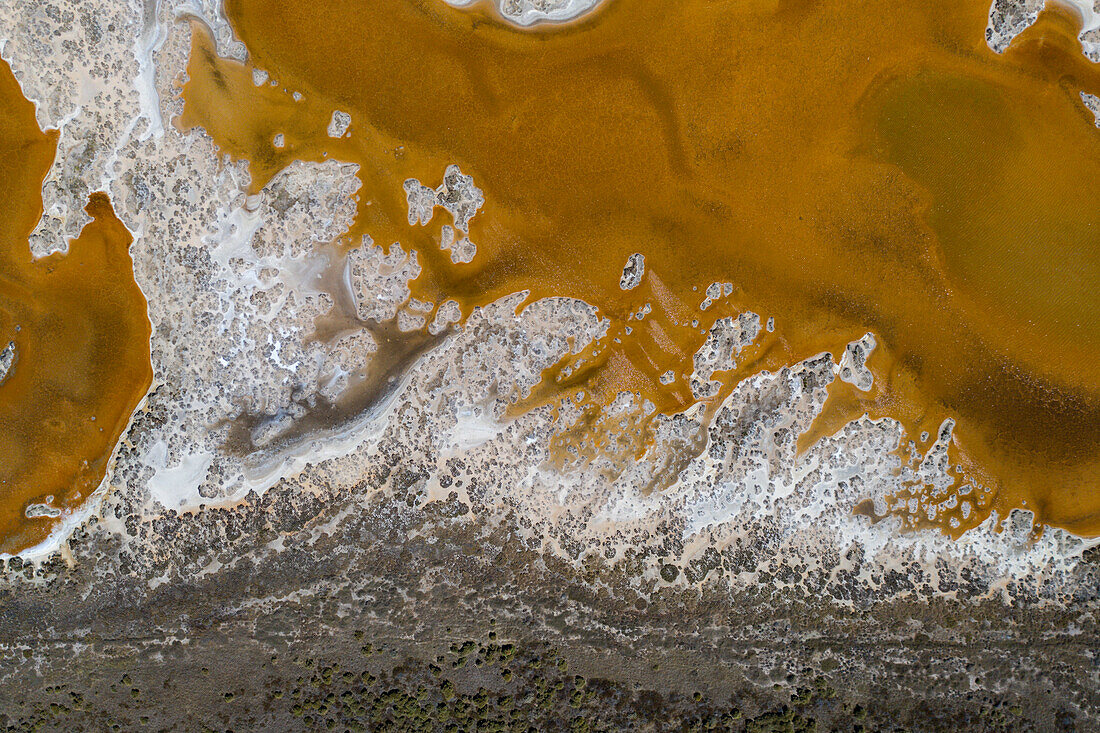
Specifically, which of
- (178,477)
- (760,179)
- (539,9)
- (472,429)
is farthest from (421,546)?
(539,9)

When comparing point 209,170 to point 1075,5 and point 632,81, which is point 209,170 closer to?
point 632,81

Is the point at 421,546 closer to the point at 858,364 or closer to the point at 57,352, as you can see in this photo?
the point at 57,352

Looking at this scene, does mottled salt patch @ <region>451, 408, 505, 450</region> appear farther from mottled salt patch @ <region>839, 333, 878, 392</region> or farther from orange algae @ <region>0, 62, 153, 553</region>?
mottled salt patch @ <region>839, 333, 878, 392</region>

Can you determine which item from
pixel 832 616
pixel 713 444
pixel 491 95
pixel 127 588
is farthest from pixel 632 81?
pixel 127 588

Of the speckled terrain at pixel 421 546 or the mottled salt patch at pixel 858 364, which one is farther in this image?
the mottled salt patch at pixel 858 364

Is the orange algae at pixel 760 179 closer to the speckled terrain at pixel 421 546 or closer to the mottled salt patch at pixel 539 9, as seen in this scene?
the mottled salt patch at pixel 539 9

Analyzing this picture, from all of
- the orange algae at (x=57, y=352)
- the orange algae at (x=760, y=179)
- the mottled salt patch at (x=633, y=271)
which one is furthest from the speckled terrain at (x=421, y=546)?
the mottled salt patch at (x=633, y=271)

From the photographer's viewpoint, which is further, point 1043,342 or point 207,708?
point 1043,342
